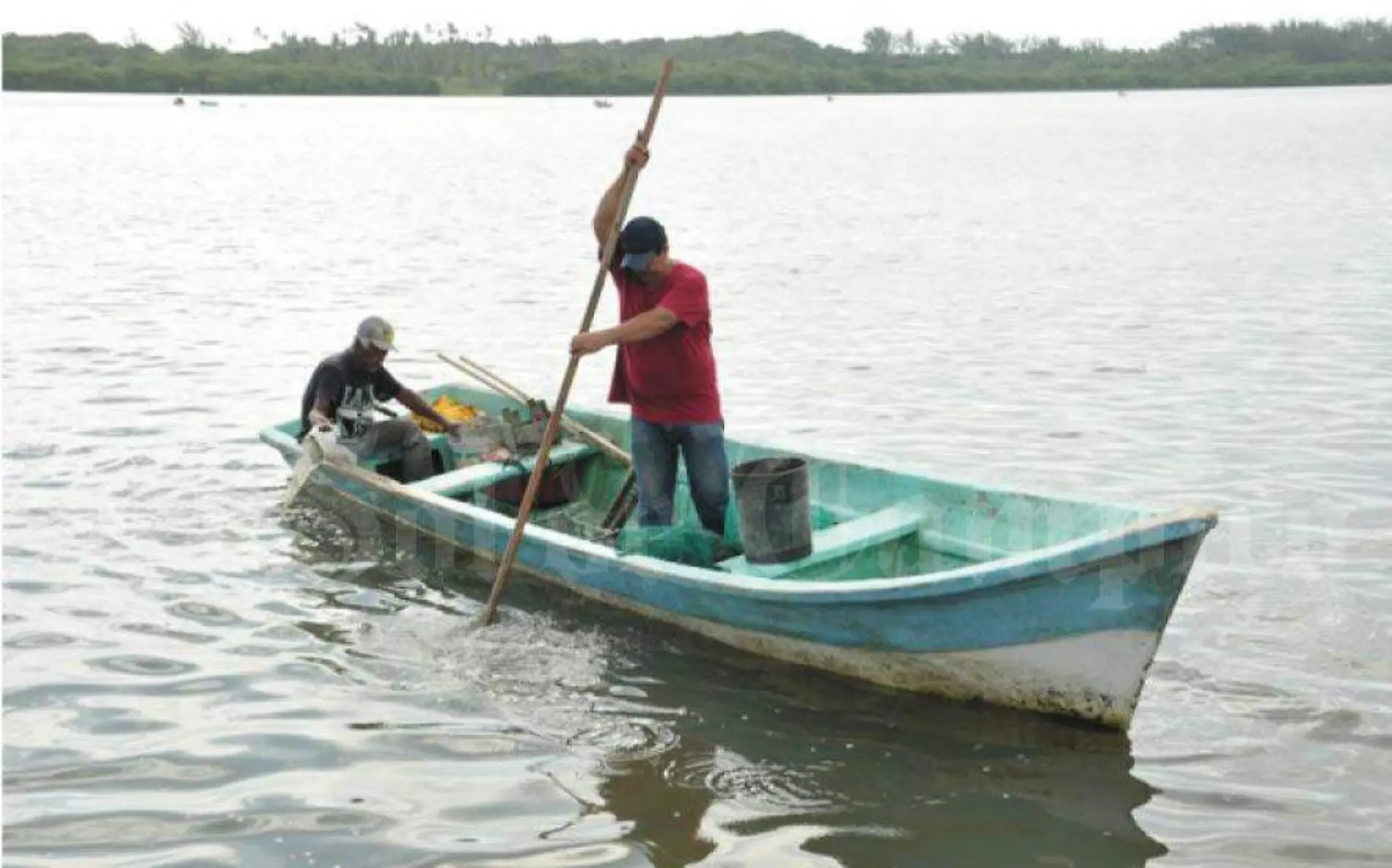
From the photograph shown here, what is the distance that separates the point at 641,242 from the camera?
24.3 ft

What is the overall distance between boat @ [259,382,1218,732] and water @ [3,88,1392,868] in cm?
22

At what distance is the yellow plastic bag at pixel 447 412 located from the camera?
417 inches

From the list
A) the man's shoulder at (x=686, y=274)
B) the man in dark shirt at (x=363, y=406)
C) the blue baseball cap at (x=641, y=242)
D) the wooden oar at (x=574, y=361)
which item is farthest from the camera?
the man in dark shirt at (x=363, y=406)

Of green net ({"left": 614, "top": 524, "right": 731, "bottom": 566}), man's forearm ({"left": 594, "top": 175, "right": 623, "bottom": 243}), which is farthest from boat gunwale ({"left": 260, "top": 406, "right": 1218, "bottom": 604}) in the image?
man's forearm ({"left": 594, "top": 175, "right": 623, "bottom": 243})

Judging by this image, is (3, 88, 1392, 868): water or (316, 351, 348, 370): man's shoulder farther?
(316, 351, 348, 370): man's shoulder

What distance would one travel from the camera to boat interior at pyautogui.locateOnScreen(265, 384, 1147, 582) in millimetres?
7582

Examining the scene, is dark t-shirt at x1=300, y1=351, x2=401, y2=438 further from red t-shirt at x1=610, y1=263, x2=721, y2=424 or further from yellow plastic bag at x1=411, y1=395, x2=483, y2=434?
red t-shirt at x1=610, y1=263, x2=721, y2=424

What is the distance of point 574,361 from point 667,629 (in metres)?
1.58

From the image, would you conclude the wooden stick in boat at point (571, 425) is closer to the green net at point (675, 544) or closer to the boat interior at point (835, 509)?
the boat interior at point (835, 509)

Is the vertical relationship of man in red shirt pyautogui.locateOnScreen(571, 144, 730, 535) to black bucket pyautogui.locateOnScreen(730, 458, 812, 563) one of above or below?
above

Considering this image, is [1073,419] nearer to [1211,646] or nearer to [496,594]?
[1211,646]

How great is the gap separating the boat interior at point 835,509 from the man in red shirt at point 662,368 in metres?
0.28

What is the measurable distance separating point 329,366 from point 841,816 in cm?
546

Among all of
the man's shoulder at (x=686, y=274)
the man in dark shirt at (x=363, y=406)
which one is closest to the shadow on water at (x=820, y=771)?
the man's shoulder at (x=686, y=274)
